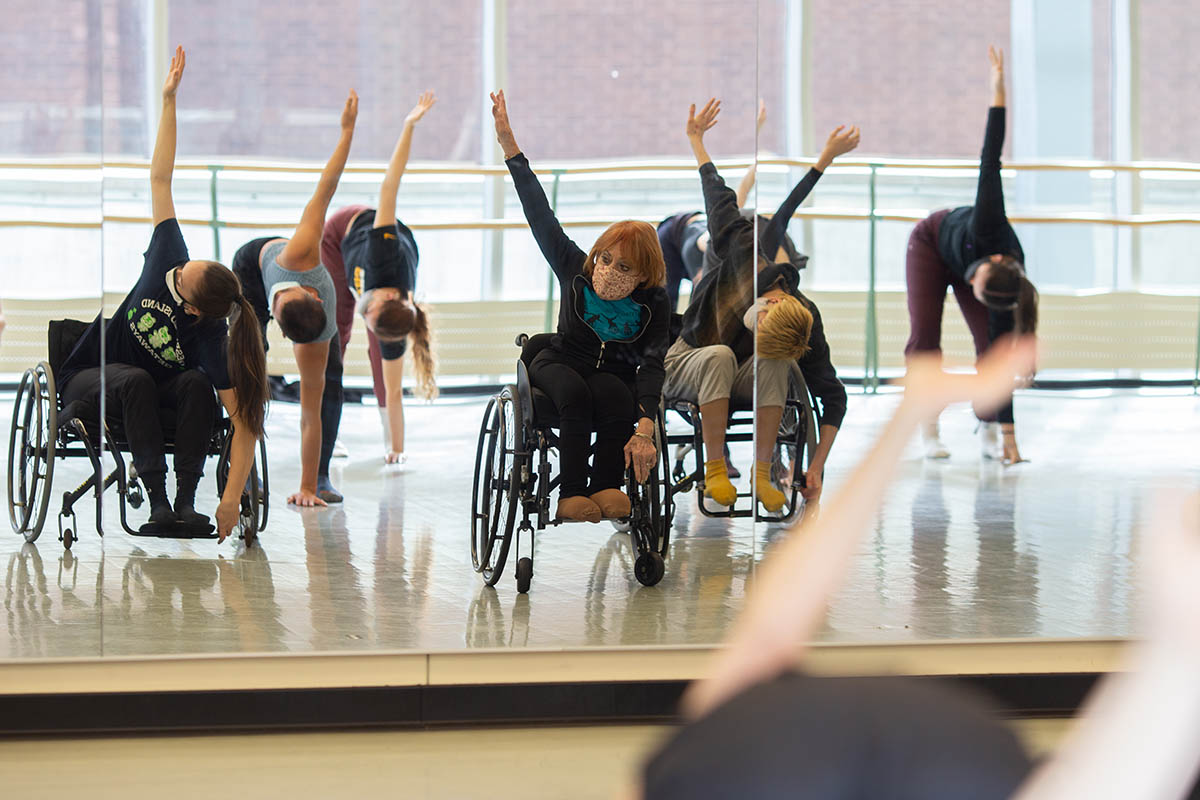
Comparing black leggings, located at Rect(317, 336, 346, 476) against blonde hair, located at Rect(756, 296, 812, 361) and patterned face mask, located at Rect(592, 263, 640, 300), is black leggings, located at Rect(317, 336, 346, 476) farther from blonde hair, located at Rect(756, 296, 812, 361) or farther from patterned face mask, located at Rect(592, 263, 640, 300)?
blonde hair, located at Rect(756, 296, 812, 361)

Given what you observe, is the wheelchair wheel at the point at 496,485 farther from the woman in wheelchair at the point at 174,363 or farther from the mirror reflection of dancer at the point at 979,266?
the mirror reflection of dancer at the point at 979,266

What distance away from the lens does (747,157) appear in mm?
2904

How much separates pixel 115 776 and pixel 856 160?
2044 millimetres

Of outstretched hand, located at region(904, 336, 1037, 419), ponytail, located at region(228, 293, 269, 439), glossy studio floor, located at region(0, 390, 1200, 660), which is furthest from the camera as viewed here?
ponytail, located at region(228, 293, 269, 439)

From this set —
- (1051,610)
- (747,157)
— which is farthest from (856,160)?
(1051,610)

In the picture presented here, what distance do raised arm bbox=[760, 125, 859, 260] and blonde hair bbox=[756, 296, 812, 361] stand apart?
4.8 inches

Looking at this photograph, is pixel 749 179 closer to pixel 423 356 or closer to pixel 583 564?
pixel 423 356

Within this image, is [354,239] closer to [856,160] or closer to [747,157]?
[747,157]

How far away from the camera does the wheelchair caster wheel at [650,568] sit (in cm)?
300

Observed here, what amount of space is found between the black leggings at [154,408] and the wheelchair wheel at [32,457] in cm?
6

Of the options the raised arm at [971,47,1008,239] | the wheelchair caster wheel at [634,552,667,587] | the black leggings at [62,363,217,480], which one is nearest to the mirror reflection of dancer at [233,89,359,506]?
the black leggings at [62,363,217,480]

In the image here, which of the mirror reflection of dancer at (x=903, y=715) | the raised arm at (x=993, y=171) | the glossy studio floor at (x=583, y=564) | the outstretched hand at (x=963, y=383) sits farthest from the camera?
the raised arm at (x=993, y=171)

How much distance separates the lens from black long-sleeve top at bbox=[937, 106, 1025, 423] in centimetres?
298

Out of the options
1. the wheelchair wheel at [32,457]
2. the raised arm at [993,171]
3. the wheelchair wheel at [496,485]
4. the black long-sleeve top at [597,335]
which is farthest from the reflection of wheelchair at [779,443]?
the wheelchair wheel at [32,457]
